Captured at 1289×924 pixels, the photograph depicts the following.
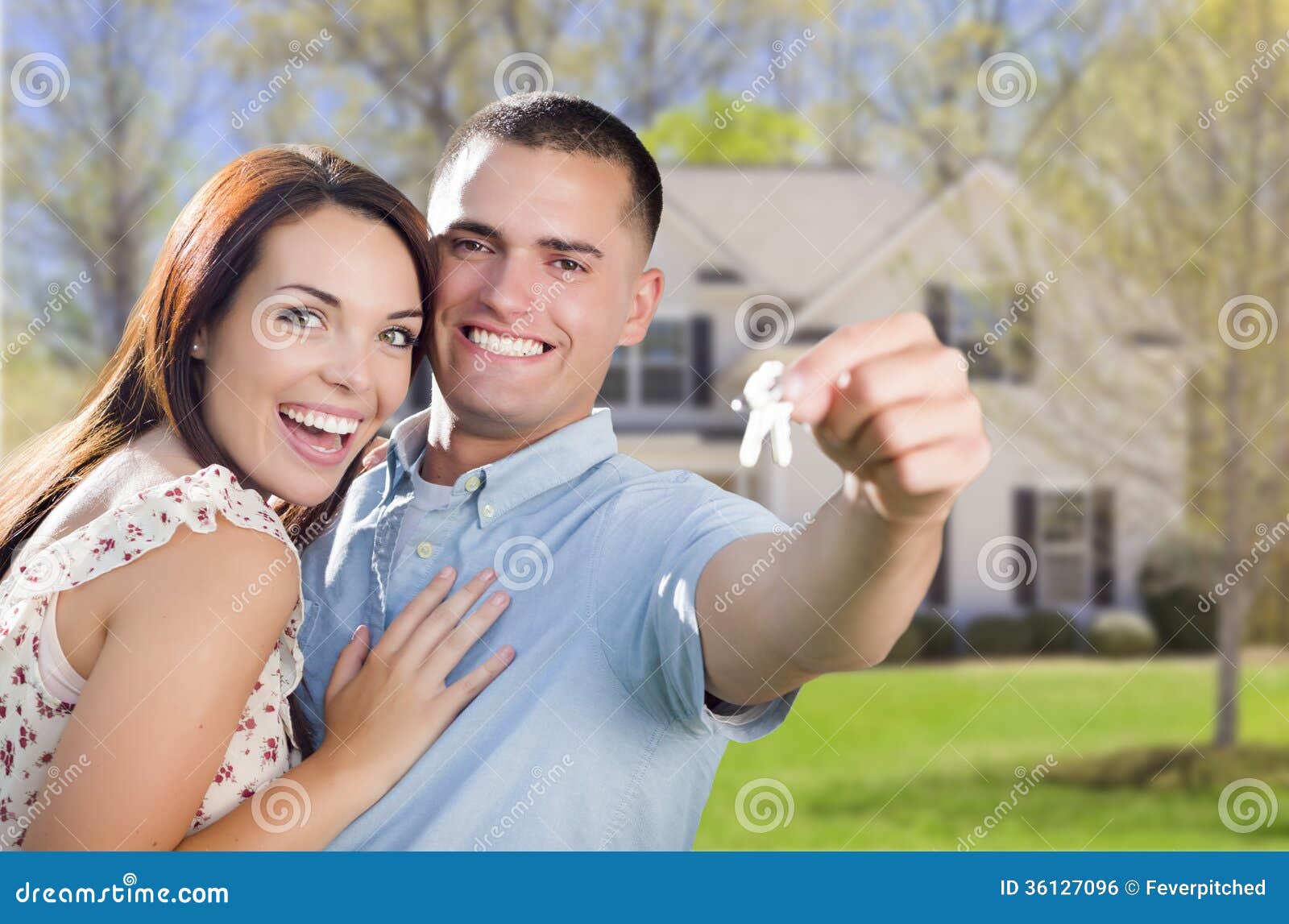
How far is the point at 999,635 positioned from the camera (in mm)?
14281

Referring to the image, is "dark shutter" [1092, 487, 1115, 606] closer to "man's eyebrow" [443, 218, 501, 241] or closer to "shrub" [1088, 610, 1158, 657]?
"shrub" [1088, 610, 1158, 657]

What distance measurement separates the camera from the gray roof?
15.7 metres

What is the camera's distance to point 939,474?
1319 millimetres

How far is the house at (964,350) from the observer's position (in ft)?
37.7

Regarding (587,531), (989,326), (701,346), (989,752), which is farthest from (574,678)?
(701,346)

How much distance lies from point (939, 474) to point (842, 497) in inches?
6.9

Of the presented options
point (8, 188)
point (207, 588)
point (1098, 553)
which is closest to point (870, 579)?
point (207, 588)

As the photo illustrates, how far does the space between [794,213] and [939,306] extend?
2.68 metres

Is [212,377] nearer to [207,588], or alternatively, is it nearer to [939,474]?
[207,588]

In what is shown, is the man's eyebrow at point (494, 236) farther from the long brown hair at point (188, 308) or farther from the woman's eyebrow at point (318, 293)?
the woman's eyebrow at point (318, 293)

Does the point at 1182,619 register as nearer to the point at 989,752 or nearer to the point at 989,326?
the point at 989,752

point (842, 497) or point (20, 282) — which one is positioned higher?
point (842, 497)

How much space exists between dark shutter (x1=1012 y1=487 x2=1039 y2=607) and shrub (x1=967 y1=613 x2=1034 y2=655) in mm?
890

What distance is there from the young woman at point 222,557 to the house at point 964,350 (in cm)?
999
